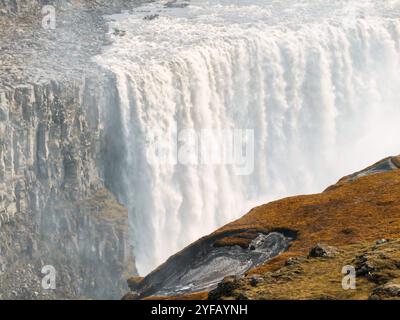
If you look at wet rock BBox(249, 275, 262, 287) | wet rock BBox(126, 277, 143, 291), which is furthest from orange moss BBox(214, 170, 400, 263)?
wet rock BBox(249, 275, 262, 287)

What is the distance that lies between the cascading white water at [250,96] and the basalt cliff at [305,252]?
86.8 ft

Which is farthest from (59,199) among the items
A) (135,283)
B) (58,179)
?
(135,283)

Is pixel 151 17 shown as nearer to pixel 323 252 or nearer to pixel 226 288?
pixel 323 252

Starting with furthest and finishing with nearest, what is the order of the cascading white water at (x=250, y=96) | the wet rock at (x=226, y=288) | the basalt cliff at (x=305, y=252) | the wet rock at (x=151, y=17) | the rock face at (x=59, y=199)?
the wet rock at (x=151, y=17)
the cascading white water at (x=250, y=96)
the rock face at (x=59, y=199)
the wet rock at (x=226, y=288)
the basalt cliff at (x=305, y=252)

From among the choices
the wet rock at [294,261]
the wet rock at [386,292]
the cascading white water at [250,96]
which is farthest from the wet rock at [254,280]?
the cascading white water at [250,96]

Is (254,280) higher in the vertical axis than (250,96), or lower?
lower

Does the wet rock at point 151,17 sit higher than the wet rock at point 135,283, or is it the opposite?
the wet rock at point 151,17

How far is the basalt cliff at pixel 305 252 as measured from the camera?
105 feet

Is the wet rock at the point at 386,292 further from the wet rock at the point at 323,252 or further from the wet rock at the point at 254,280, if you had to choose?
the wet rock at the point at 323,252

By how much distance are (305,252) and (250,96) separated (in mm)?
49681

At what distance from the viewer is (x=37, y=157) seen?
70.4 m

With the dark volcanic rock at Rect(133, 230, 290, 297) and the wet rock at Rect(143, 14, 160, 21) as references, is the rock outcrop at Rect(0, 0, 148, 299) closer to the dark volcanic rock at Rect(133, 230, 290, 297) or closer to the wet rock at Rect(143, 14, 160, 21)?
the wet rock at Rect(143, 14, 160, 21)

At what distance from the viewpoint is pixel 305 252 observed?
42531 millimetres
